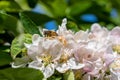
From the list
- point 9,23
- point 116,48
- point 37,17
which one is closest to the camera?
point 116,48

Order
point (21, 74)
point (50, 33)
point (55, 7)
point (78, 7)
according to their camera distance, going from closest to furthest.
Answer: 1. point (21, 74)
2. point (50, 33)
3. point (55, 7)
4. point (78, 7)

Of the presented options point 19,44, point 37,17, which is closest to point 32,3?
point 37,17

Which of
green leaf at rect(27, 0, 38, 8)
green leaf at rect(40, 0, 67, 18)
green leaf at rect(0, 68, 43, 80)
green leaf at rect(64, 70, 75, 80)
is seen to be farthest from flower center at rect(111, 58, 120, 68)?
green leaf at rect(40, 0, 67, 18)

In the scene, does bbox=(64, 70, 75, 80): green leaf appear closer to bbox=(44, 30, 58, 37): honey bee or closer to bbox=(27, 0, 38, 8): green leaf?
bbox=(44, 30, 58, 37): honey bee

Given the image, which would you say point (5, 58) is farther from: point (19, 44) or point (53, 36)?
point (53, 36)

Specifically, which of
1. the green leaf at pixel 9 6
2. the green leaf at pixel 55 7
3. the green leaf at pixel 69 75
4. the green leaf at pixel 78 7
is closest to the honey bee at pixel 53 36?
the green leaf at pixel 69 75

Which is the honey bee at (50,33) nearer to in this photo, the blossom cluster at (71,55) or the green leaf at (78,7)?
the blossom cluster at (71,55)
